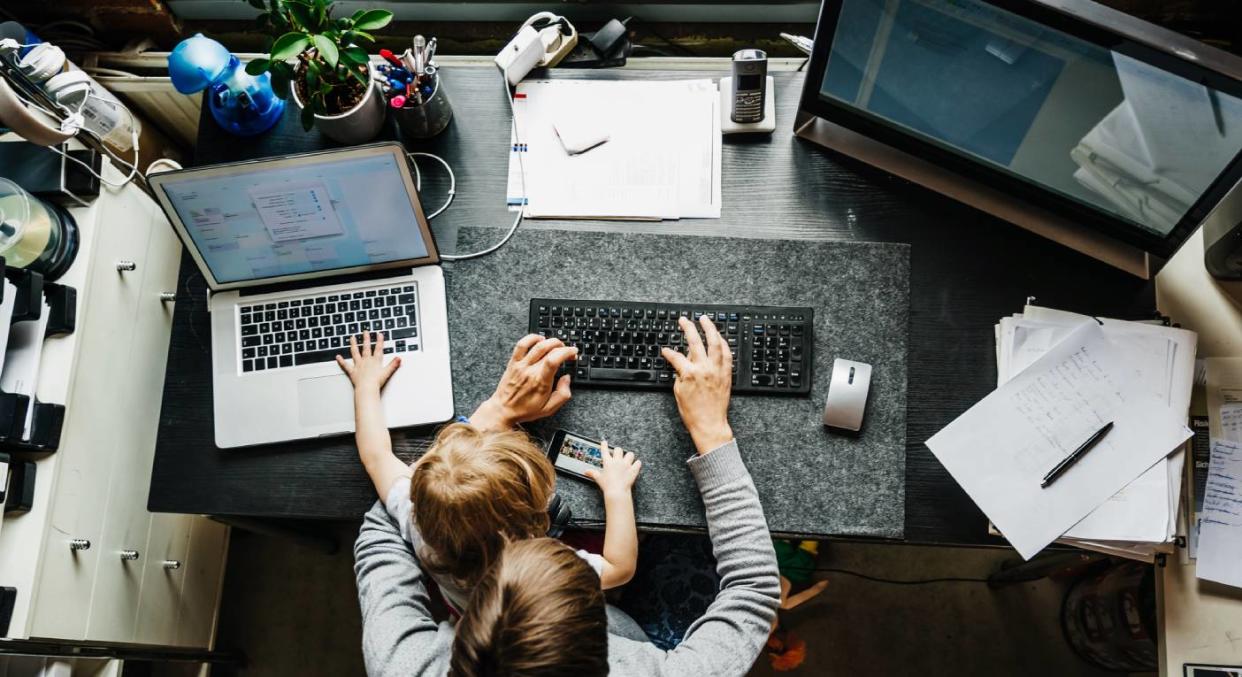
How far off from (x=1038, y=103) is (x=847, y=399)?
1.30 ft

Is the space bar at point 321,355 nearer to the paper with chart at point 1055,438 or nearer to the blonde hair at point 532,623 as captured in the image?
the blonde hair at point 532,623

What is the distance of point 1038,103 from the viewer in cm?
93

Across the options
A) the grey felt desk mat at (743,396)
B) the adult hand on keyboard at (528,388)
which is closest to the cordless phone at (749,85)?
the grey felt desk mat at (743,396)

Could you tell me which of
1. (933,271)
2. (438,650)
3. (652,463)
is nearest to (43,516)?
(438,650)

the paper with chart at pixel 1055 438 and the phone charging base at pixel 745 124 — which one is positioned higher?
the phone charging base at pixel 745 124

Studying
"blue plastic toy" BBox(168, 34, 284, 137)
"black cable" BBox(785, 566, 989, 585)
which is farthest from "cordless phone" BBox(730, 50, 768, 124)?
"black cable" BBox(785, 566, 989, 585)

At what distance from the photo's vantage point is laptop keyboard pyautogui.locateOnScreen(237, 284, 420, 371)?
110 cm

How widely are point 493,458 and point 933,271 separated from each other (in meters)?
0.63

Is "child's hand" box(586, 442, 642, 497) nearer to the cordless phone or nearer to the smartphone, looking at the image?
the smartphone

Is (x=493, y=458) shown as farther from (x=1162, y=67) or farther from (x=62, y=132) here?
(x=1162, y=67)

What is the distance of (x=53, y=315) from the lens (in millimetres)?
1080

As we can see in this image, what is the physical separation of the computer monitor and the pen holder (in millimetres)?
490

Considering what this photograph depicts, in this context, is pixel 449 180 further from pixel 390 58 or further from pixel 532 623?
pixel 532 623

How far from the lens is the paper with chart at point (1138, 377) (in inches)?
38.6
